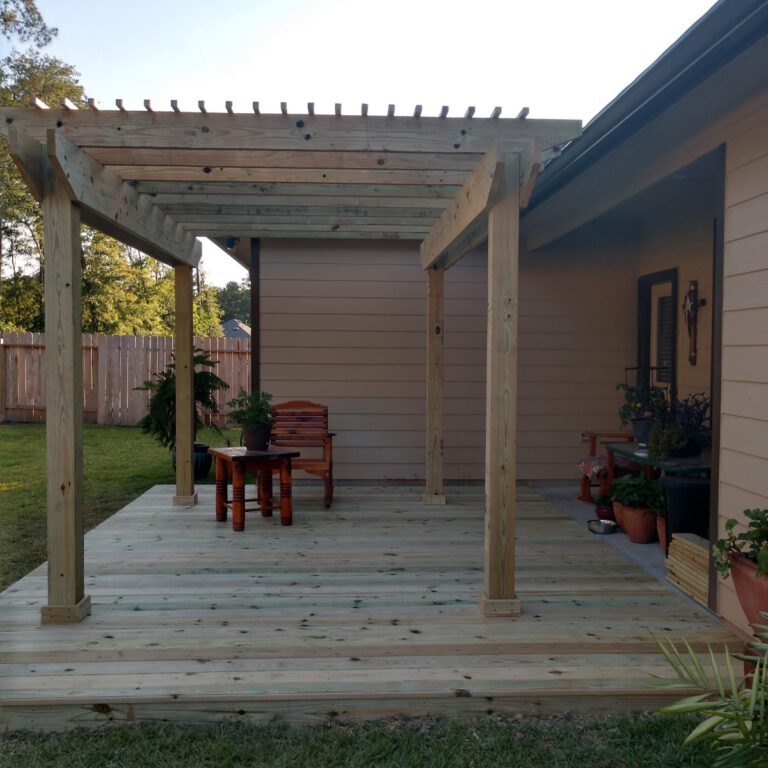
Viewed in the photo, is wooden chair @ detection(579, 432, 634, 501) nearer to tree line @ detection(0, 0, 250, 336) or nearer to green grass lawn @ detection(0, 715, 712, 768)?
green grass lawn @ detection(0, 715, 712, 768)

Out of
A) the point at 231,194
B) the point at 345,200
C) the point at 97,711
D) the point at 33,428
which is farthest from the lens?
the point at 33,428

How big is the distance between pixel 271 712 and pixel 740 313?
2.53m

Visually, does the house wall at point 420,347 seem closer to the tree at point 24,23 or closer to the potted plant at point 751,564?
the potted plant at point 751,564

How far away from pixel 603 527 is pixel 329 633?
2548 mm

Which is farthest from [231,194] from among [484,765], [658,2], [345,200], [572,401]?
[658,2]

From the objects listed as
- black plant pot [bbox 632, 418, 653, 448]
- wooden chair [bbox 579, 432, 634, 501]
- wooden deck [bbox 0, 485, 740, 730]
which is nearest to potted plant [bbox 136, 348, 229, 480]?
wooden deck [bbox 0, 485, 740, 730]

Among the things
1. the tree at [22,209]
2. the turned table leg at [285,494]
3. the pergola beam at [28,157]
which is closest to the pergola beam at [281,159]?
the pergola beam at [28,157]

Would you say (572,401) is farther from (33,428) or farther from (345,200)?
(33,428)

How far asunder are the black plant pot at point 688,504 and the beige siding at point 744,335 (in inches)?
30.8

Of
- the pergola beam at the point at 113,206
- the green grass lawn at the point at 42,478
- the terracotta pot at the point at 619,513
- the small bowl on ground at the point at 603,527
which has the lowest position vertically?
the green grass lawn at the point at 42,478

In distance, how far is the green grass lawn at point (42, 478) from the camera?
4.84 meters

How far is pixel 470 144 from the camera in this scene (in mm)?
3117

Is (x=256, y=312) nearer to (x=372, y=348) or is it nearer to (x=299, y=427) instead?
(x=372, y=348)

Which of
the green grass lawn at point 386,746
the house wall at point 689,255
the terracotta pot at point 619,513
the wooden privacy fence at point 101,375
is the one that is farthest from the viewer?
the wooden privacy fence at point 101,375
